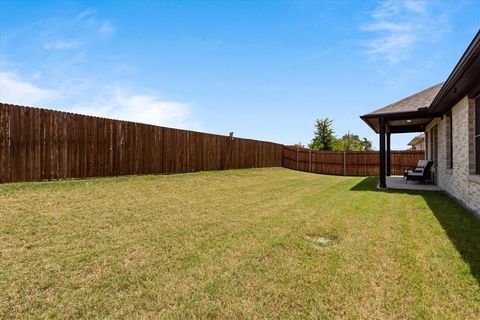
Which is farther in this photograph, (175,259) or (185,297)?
(175,259)

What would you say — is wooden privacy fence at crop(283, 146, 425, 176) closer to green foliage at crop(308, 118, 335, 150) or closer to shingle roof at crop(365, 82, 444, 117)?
shingle roof at crop(365, 82, 444, 117)

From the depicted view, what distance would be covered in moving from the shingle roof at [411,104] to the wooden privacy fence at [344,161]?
8.07m

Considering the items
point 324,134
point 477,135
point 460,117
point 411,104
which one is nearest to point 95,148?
point 477,135

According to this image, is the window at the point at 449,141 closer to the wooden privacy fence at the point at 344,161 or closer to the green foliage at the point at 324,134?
the wooden privacy fence at the point at 344,161

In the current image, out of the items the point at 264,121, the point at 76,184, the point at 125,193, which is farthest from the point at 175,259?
the point at 264,121

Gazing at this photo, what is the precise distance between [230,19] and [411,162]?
1549 cm

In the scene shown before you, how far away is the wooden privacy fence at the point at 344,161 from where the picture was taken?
19.5m

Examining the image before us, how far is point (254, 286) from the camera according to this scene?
3.03 metres

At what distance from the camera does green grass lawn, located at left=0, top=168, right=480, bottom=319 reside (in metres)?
2.66

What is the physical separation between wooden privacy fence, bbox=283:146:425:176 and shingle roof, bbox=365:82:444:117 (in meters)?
8.07

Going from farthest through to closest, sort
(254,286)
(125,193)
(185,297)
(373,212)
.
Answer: (125,193) → (373,212) → (254,286) → (185,297)

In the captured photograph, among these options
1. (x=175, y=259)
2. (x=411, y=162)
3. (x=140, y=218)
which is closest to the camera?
(x=175, y=259)

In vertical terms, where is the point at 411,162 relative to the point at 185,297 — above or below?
above

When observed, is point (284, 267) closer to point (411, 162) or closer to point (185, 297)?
point (185, 297)
